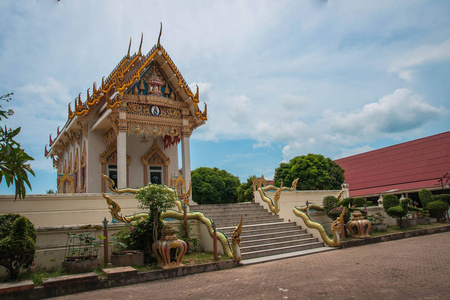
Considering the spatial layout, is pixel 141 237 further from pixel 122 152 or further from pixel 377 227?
pixel 377 227

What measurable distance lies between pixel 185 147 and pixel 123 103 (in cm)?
284

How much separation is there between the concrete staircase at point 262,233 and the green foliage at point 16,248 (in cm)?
435

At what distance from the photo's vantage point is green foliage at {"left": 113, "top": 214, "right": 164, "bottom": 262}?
7543 mm

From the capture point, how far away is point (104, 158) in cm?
1420

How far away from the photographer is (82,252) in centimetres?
707

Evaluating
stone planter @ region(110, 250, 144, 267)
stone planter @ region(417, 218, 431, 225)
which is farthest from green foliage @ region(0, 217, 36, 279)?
stone planter @ region(417, 218, 431, 225)

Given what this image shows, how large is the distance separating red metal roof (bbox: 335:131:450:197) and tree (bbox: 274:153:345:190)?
1.70 m

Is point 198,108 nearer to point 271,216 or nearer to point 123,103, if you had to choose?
point 123,103

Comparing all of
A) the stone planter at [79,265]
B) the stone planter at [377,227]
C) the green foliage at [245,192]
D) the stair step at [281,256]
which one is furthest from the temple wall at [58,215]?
the green foliage at [245,192]

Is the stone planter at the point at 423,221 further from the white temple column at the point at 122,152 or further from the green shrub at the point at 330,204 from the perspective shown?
the white temple column at the point at 122,152

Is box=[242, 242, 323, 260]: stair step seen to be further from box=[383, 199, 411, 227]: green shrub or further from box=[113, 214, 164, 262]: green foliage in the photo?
box=[383, 199, 411, 227]: green shrub

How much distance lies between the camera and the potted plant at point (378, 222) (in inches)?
460

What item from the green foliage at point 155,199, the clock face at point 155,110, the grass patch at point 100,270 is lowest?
the grass patch at point 100,270

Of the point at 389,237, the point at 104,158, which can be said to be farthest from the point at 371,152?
the point at 104,158
